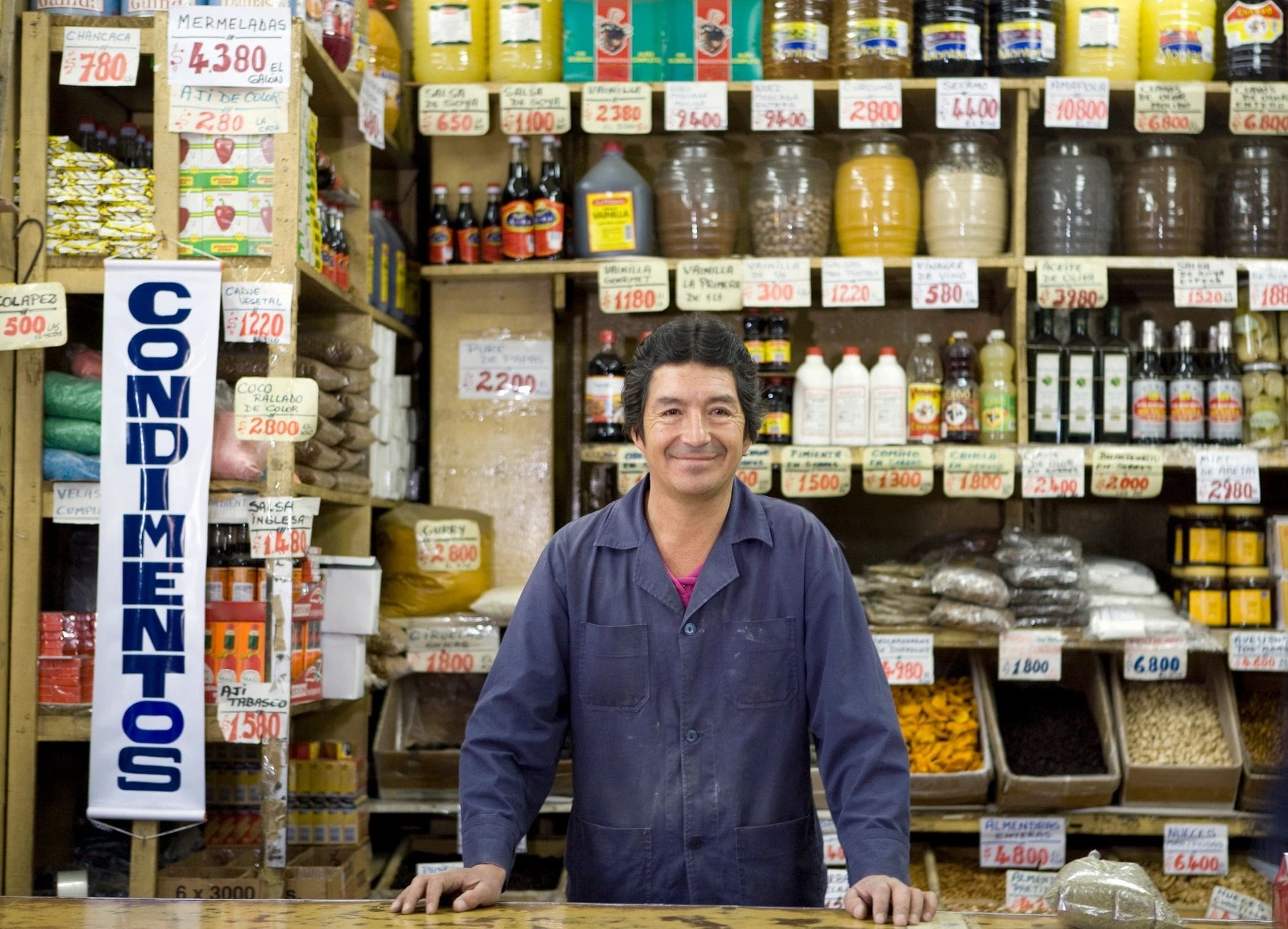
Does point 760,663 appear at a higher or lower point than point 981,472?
lower

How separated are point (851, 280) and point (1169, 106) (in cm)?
100

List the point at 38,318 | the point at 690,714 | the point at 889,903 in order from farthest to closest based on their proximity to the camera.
Result: the point at 38,318
the point at 690,714
the point at 889,903

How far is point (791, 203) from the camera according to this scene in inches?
151

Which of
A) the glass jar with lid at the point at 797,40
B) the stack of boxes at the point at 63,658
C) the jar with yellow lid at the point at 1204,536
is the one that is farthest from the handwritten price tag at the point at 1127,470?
the stack of boxes at the point at 63,658

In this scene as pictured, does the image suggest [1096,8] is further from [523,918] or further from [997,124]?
[523,918]

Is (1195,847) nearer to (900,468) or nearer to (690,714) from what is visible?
(900,468)

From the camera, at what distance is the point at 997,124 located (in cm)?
364

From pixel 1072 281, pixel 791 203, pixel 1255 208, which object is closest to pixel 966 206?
pixel 1072 281

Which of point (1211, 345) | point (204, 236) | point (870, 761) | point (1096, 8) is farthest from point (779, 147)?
point (870, 761)

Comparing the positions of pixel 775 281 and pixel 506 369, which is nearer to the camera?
pixel 775 281

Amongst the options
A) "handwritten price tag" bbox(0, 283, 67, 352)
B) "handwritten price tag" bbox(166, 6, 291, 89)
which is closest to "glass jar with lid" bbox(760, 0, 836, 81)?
"handwritten price tag" bbox(166, 6, 291, 89)

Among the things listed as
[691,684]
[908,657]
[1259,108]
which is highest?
[1259,108]

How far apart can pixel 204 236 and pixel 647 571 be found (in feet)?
4.62

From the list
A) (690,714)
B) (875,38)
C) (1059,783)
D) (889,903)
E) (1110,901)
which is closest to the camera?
(1110,901)
